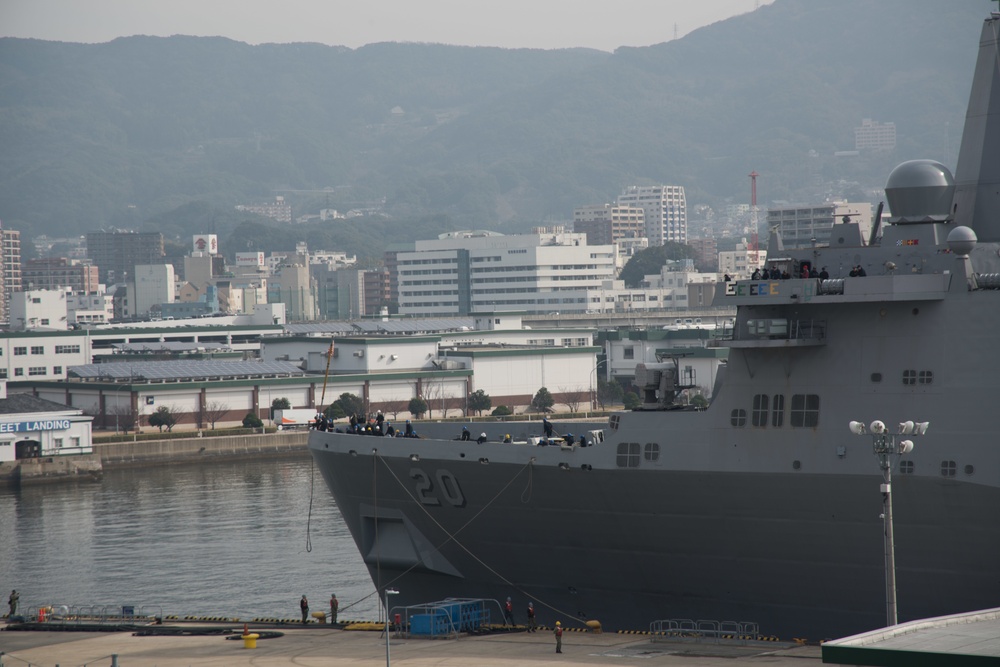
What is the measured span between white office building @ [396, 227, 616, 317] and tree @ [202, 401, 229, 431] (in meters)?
93.5

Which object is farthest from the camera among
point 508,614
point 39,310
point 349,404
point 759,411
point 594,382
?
point 39,310

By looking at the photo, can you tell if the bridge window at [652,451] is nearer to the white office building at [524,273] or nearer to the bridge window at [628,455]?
the bridge window at [628,455]

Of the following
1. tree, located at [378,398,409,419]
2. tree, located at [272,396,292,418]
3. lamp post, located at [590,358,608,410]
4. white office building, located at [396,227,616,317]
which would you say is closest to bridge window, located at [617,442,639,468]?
tree, located at [272,396,292,418]

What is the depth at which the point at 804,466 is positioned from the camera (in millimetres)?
27375

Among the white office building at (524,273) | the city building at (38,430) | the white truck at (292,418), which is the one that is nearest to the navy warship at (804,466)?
the city building at (38,430)

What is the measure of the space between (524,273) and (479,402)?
9221cm

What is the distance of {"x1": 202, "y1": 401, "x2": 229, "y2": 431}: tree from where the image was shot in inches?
3509

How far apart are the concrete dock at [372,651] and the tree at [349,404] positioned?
5687cm

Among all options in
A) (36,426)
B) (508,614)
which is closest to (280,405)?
(36,426)

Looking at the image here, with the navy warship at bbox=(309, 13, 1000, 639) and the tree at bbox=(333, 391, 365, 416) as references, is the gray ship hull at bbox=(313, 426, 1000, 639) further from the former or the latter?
the tree at bbox=(333, 391, 365, 416)

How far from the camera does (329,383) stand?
3671 inches

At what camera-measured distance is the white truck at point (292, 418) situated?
8875 centimetres

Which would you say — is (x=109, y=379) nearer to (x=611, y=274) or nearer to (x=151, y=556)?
(x=151, y=556)

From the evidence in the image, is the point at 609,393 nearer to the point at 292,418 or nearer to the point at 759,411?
the point at 292,418
